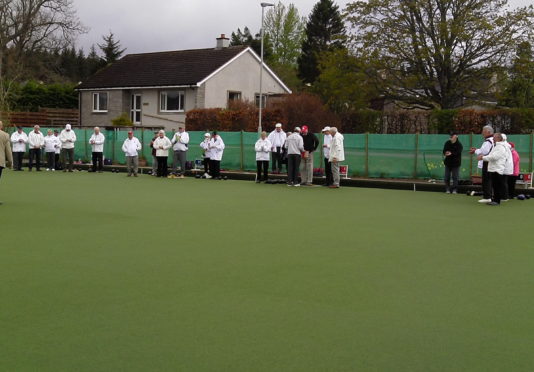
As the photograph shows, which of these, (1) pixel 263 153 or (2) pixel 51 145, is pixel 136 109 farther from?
(1) pixel 263 153

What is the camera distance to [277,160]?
73.0 feet

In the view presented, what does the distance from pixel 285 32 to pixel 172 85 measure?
3558 cm

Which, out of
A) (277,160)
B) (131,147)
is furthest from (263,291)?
(131,147)

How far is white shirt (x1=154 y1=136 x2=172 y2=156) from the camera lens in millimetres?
22750

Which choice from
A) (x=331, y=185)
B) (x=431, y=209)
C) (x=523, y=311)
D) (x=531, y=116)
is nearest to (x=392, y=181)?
(x=331, y=185)

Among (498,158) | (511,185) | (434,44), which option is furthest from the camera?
(434,44)

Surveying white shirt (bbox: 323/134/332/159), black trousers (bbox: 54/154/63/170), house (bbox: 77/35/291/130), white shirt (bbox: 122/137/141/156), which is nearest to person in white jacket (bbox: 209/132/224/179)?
white shirt (bbox: 122/137/141/156)

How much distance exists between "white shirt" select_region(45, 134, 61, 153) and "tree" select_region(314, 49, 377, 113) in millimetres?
15889

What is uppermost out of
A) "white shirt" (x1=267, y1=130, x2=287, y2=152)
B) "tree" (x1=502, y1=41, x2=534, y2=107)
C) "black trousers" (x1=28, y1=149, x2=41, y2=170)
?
"tree" (x1=502, y1=41, x2=534, y2=107)

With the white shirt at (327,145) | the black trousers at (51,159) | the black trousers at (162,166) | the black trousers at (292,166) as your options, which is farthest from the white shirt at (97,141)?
the white shirt at (327,145)

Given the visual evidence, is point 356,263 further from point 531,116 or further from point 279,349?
point 531,116

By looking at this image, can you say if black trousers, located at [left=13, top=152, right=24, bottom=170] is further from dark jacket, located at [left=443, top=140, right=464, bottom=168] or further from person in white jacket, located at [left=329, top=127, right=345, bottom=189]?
dark jacket, located at [left=443, top=140, right=464, bottom=168]

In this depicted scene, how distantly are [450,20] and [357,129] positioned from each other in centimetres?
715

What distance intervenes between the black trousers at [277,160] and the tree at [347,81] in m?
13.9
